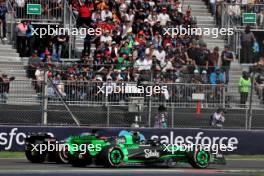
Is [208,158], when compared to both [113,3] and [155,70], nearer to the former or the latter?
[155,70]

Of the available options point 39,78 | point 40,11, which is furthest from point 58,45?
point 39,78

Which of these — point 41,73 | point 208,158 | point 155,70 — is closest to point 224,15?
point 155,70

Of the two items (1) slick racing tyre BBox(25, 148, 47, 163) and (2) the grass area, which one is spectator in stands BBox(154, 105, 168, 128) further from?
(1) slick racing tyre BBox(25, 148, 47, 163)

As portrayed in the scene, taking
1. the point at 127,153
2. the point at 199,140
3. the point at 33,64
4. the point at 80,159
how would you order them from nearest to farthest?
the point at 127,153 → the point at 80,159 → the point at 199,140 → the point at 33,64

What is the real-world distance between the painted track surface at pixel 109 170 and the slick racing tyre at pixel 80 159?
0.15 meters

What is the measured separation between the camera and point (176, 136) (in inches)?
1124

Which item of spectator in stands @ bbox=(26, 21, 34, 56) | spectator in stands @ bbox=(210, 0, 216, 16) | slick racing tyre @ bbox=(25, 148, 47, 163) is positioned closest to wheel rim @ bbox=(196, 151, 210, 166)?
slick racing tyre @ bbox=(25, 148, 47, 163)

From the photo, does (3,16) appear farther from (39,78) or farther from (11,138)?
(11,138)

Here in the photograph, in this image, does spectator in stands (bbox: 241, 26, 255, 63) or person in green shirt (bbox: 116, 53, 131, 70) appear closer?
person in green shirt (bbox: 116, 53, 131, 70)

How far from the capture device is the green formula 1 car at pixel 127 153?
22.3 m

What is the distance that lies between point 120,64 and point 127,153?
24.2 ft

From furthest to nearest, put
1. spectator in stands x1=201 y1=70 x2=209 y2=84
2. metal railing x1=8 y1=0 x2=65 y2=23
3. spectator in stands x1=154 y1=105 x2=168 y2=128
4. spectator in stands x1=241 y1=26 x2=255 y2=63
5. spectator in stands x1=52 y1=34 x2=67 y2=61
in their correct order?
spectator in stands x1=241 y1=26 x2=255 y2=63, metal railing x1=8 y1=0 x2=65 y2=23, spectator in stands x1=52 y1=34 x2=67 y2=61, spectator in stands x1=201 y1=70 x2=209 y2=84, spectator in stands x1=154 y1=105 x2=168 y2=128

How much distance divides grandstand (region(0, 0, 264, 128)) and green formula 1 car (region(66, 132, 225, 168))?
4946 millimetres

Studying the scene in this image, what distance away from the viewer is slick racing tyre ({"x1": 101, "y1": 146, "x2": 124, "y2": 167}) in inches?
873
